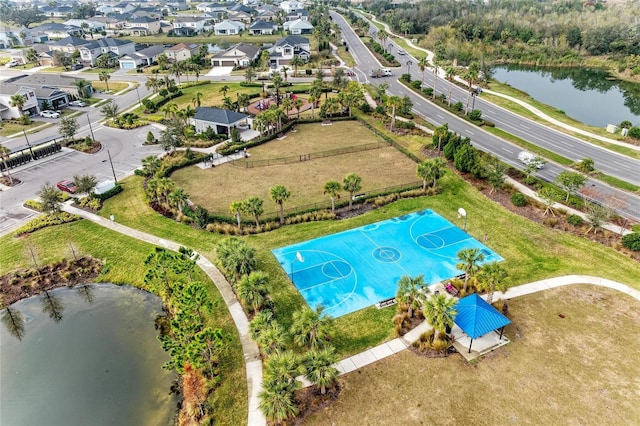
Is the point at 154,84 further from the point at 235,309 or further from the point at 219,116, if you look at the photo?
the point at 235,309

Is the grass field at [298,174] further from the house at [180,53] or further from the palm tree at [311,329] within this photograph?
the house at [180,53]

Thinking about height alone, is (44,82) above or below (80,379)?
above

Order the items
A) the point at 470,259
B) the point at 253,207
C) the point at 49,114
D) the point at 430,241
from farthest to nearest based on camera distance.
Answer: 1. the point at 49,114
2. the point at 253,207
3. the point at 430,241
4. the point at 470,259

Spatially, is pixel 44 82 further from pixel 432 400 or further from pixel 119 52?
pixel 432 400

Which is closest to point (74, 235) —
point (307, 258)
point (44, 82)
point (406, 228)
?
point (307, 258)

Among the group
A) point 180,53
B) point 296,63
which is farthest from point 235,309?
point 180,53
